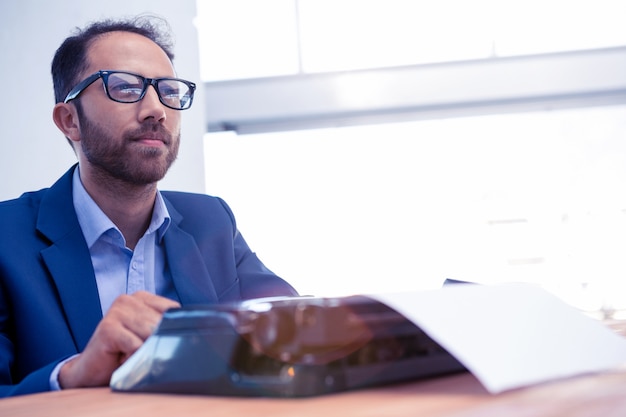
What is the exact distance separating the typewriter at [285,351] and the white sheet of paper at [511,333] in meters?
0.04

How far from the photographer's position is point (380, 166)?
2.79 meters

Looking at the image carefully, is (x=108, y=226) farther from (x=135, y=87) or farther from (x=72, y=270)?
(x=135, y=87)

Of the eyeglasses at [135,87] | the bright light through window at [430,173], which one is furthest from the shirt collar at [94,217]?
the bright light through window at [430,173]

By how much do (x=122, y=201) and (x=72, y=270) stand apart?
0.35m

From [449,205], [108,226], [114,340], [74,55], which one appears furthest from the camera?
[449,205]

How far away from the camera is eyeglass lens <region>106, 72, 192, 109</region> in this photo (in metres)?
1.45

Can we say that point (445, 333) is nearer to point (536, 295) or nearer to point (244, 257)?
point (536, 295)

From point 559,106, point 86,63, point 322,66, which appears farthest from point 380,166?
point 86,63

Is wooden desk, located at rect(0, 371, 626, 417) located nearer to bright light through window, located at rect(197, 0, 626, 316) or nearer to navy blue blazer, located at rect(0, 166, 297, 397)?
navy blue blazer, located at rect(0, 166, 297, 397)

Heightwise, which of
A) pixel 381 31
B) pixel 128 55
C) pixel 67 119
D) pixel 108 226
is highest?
pixel 381 31

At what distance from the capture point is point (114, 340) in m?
0.74

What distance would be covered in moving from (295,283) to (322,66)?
938 mm

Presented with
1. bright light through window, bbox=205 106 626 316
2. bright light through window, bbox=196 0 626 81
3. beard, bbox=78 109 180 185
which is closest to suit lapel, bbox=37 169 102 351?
beard, bbox=78 109 180 185

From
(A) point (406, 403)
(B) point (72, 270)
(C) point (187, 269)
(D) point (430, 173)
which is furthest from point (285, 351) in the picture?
(D) point (430, 173)
